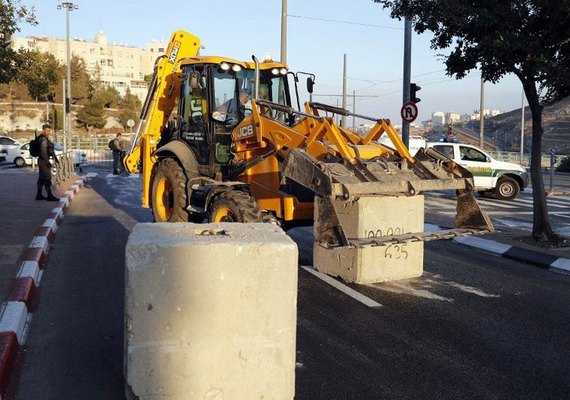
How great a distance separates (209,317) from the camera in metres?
3.61

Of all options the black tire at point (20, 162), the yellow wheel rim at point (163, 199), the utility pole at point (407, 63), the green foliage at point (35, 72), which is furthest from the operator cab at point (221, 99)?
the black tire at point (20, 162)

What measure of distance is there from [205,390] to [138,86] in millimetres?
129695

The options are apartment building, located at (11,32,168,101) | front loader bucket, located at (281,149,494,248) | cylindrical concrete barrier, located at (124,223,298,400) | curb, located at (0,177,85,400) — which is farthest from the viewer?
apartment building, located at (11,32,168,101)

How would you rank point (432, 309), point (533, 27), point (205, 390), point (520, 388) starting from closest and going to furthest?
1. point (205, 390)
2. point (520, 388)
3. point (432, 309)
4. point (533, 27)

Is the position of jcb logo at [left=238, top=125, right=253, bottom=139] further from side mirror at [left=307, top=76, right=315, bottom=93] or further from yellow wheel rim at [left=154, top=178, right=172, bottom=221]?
yellow wheel rim at [left=154, top=178, right=172, bottom=221]

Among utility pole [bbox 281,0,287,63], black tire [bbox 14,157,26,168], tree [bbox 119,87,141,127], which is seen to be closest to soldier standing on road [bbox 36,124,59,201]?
utility pole [bbox 281,0,287,63]

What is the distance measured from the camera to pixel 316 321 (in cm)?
588

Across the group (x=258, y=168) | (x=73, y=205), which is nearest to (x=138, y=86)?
(x=73, y=205)

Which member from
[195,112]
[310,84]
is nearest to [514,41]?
[310,84]

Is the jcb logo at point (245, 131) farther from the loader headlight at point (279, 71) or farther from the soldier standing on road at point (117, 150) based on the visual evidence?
the soldier standing on road at point (117, 150)

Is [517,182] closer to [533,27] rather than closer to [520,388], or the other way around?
[533,27]

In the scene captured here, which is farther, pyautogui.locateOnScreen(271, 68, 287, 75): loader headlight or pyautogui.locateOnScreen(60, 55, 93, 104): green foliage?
pyautogui.locateOnScreen(60, 55, 93, 104): green foliage

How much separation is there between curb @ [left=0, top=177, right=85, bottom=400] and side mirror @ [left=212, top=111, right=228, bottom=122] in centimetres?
315

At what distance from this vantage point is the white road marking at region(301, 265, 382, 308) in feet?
21.4
